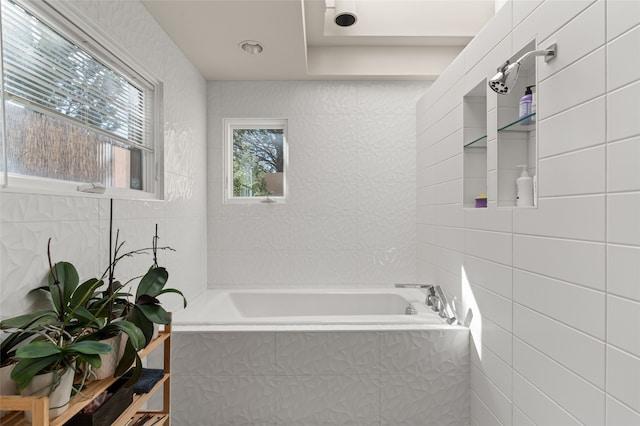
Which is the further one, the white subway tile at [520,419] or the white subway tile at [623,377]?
the white subway tile at [520,419]

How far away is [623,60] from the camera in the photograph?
95 centimetres

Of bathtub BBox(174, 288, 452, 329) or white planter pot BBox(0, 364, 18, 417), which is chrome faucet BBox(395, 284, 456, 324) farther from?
white planter pot BBox(0, 364, 18, 417)

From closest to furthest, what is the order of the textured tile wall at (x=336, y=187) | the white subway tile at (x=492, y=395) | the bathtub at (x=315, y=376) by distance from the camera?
the white subway tile at (x=492, y=395) → the bathtub at (x=315, y=376) → the textured tile wall at (x=336, y=187)

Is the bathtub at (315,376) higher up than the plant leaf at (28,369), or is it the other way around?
the plant leaf at (28,369)

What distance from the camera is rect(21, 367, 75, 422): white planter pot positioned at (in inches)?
32.9

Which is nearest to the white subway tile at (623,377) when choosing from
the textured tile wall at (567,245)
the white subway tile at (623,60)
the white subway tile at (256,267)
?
the textured tile wall at (567,245)

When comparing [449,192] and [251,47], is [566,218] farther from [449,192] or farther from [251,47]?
[251,47]

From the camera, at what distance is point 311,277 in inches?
115

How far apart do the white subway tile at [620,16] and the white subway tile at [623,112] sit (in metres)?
0.17

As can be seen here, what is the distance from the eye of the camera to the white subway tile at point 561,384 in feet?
3.48

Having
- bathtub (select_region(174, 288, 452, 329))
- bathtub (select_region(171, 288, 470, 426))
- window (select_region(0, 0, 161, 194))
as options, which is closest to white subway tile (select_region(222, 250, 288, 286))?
bathtub (select_region(174, 288, 452, 329))

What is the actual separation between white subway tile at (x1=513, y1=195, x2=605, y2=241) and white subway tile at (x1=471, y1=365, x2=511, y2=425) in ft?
2.65

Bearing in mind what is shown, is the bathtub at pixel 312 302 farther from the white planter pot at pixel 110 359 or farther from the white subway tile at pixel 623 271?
the white subway tile at pixel 623 271

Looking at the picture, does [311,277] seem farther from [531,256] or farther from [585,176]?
[585,176]
